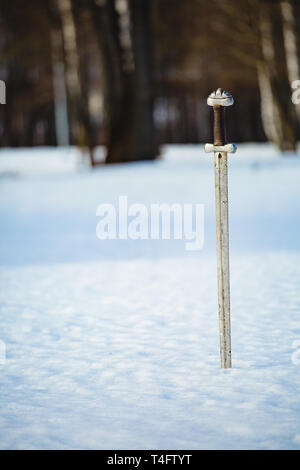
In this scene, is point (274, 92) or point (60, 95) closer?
point (274, 92)

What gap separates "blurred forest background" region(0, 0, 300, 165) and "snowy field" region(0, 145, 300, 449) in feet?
24.9

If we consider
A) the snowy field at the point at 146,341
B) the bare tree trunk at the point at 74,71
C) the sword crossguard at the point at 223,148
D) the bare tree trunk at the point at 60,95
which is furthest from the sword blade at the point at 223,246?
the bare tree trunk at the point at 60,95

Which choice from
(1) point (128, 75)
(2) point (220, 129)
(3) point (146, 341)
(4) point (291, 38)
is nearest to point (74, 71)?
(1) point (128, 75)

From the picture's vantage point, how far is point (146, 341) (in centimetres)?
430

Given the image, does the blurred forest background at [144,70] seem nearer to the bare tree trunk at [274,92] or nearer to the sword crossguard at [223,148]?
the bare tree trunk at [274,92]

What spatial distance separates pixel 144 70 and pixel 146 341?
13.1 metres

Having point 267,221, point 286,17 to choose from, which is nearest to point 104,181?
point 267,221

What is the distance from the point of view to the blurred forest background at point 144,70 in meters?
16.5

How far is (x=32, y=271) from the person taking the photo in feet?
23.0

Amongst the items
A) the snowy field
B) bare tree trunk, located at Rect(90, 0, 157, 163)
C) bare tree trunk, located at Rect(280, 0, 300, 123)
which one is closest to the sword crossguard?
the snowy field

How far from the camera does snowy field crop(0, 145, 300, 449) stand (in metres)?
2.92

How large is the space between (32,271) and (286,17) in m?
14.8

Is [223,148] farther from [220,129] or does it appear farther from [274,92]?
[274,92]

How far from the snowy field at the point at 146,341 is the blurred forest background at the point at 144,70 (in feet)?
24.9
